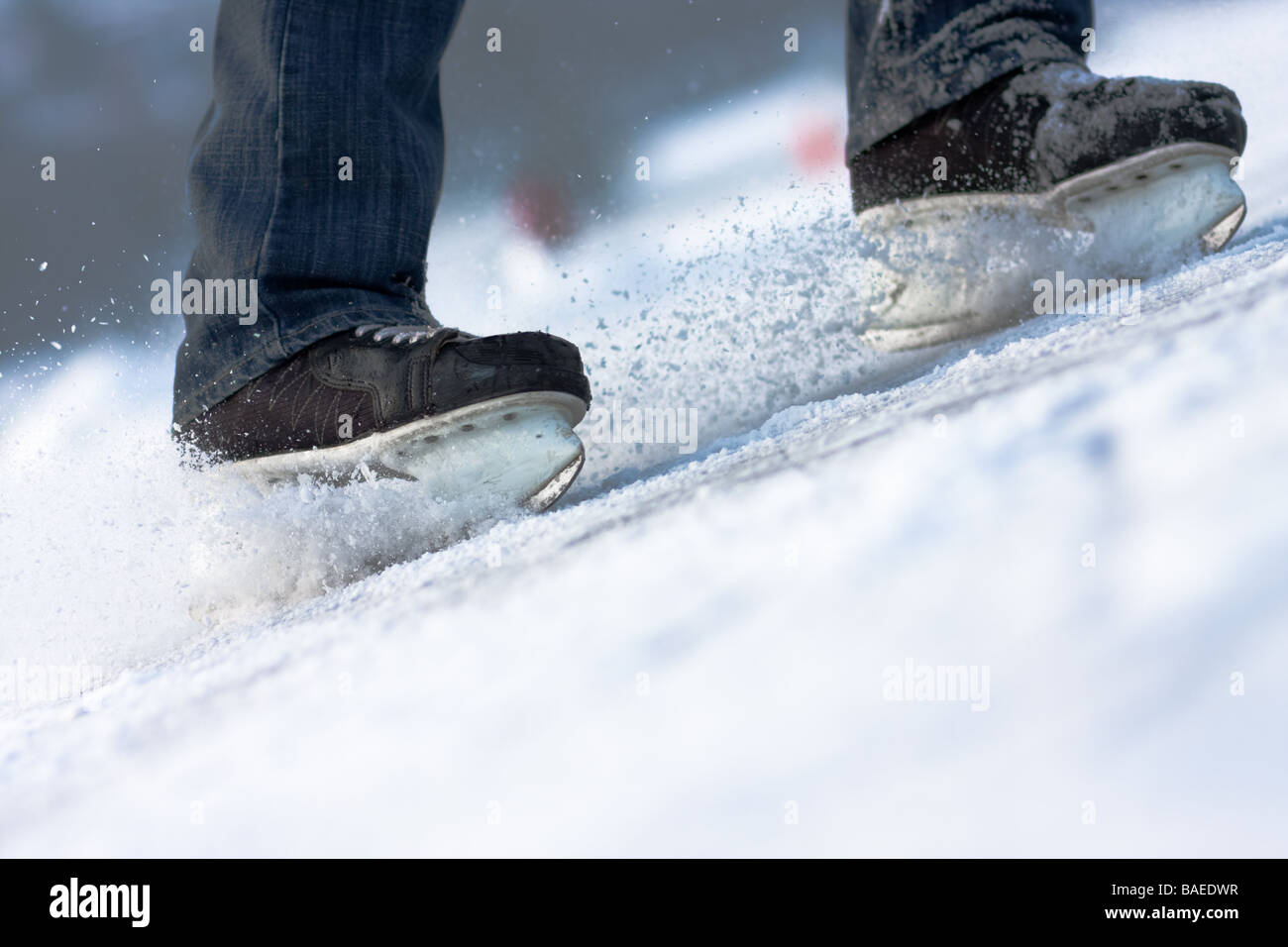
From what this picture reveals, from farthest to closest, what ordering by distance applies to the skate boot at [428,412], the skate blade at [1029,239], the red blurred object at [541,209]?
the red blurred object at [541,209]
the skate blade at [1029,239]
the skate boot at [428,412]

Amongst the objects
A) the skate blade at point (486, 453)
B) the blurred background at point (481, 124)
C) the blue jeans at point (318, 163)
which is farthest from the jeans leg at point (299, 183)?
the blurred background at point (481, 124)

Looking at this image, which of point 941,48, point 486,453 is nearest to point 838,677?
point 486,453

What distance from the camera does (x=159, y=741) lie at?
12.1 inches

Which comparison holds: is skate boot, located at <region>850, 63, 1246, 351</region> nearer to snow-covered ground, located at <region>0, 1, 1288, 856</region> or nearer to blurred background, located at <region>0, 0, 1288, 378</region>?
snow-covered ground, located at <region>0, 1, 1288, 856</region>

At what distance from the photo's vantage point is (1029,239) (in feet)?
2.87

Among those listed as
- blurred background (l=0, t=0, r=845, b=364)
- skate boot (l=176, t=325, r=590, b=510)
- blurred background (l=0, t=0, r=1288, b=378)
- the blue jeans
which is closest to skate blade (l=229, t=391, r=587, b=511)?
skate boot (l=176, t=325, r=590, b=510)

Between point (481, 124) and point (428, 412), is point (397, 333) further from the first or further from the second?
point (481, 124)

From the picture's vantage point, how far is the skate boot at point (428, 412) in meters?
0.70

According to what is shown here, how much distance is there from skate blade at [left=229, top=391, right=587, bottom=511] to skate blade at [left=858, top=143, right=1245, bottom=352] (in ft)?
1.28

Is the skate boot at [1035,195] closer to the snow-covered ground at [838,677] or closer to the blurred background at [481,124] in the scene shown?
the snow-covered ground at [838,677]

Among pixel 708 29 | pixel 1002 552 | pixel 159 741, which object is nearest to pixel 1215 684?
pixel 1002 552

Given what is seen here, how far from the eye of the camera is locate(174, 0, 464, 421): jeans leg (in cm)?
78

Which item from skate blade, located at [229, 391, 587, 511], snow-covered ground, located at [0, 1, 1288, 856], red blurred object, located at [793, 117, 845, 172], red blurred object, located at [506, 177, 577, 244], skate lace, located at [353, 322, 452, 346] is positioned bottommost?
snow-covered ground, located at [0, 1, 1288, 856]
